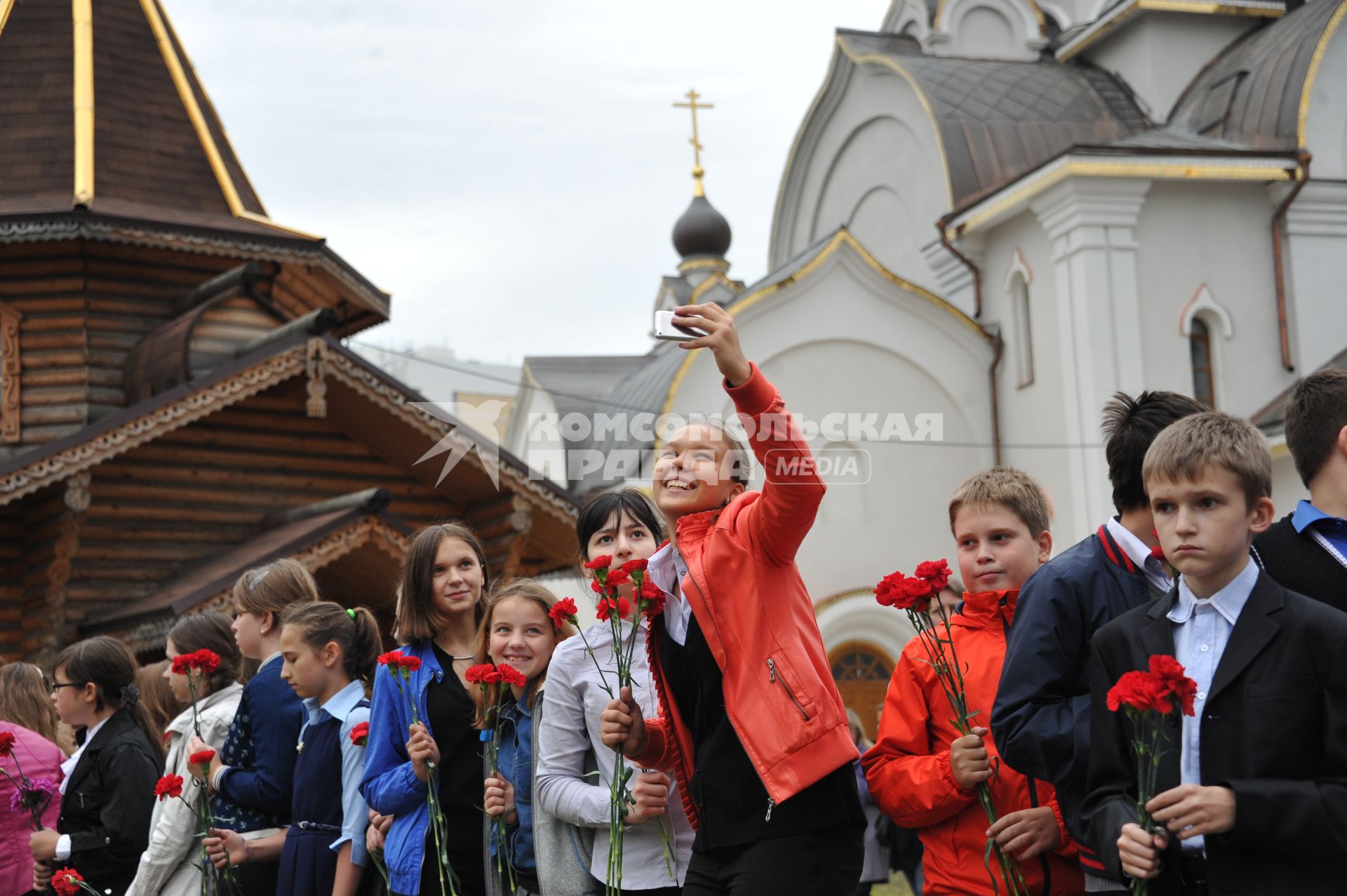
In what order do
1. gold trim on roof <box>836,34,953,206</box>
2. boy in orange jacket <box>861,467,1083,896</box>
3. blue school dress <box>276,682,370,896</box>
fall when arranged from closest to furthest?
boy in orange jacket <box>861,467,1083,896</box> → blue school dress <box>276,682,370,896</box> → gold trim on roof <box>836,34,953,206</box>

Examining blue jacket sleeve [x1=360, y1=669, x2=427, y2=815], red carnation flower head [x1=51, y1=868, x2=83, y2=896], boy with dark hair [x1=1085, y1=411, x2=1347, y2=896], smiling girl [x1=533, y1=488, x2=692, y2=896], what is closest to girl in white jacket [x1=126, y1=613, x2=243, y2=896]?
red carnation flower head [x1=51, y1=868, x2=83, y2=896]

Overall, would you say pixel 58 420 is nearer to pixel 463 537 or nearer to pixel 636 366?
pixel 463 537

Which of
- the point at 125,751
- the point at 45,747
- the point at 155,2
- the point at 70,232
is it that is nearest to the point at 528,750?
the point at 125,751

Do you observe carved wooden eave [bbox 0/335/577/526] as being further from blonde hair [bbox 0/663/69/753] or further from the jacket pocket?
the jacket pocket

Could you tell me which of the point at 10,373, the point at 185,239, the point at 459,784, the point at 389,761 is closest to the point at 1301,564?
the point at 459,784

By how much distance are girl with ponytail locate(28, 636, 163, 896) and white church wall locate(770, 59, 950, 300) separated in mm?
17718

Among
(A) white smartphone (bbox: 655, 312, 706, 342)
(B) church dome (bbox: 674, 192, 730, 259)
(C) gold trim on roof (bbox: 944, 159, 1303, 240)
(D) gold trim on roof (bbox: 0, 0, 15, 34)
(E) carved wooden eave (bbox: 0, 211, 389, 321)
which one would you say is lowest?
(A) white smartphone (bbox: 655, 312, 706, 342)

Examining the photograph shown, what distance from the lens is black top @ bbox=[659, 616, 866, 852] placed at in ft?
11.1

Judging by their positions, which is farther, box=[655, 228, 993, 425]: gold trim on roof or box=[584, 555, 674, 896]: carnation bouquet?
box=[655, 228, 993, 425]: gold trim on roof

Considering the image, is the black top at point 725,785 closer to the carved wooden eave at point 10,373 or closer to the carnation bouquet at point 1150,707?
the carnation bouquet at point 1150,707

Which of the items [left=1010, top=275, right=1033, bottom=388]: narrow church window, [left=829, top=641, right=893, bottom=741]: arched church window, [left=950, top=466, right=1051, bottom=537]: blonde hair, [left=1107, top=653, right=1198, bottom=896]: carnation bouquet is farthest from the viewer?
[left=1010, top=275, right=1033, bottom=388]: narrow church window

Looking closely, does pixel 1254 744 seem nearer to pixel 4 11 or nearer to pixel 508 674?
pixel 508 674

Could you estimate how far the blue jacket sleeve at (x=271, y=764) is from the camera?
17.4 ft

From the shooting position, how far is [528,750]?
460 centimetres
